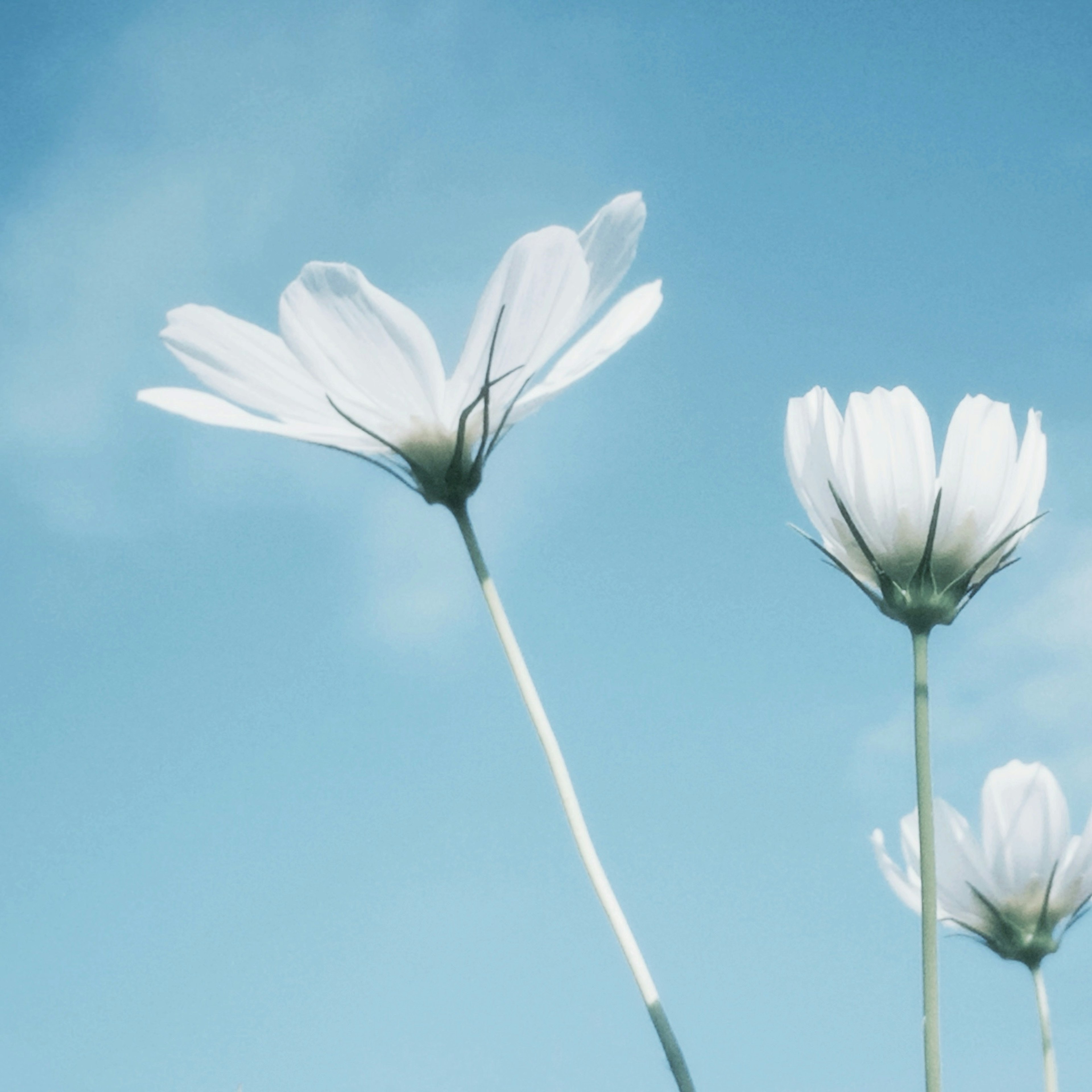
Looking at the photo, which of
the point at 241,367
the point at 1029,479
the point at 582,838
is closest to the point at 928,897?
the point at 582,838

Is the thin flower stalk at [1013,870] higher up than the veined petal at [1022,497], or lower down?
lower down

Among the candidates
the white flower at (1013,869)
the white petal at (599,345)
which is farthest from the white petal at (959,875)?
the white petal at (599,345)

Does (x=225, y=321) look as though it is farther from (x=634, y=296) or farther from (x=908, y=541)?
(x=908, y=541)

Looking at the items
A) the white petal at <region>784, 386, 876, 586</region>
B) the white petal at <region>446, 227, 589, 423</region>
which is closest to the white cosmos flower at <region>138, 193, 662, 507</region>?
the white petal at <region>446, 227, 589, 423</region>

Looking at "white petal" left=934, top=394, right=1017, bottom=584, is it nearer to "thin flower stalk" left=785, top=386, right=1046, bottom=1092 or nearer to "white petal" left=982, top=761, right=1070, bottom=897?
"thin flower stalk" left=785, top=386, right=1046, bottom=1092

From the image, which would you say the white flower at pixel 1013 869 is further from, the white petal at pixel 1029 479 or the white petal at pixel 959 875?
the white petal at pixel 1029 479

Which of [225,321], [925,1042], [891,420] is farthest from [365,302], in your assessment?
[925,1042]

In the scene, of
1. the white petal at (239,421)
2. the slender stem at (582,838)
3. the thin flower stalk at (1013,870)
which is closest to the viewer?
the slender stem at (582,838)
